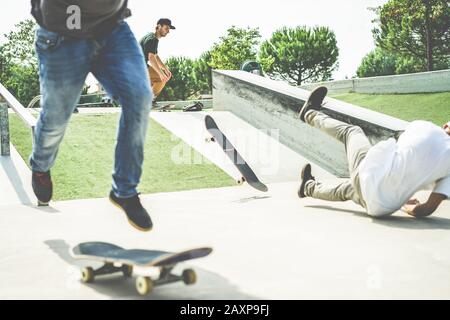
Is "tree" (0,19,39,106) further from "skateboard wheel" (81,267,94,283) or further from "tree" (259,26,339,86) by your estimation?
"skateboard wheel" (81,267,94,283)

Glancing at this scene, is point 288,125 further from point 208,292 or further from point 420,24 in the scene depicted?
point 420,24

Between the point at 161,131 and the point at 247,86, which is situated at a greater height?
the point at 247,86

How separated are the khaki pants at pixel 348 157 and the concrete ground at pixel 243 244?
173 mm

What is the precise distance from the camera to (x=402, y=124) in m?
7.89

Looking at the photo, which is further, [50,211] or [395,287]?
[50,211]

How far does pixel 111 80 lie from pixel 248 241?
1637 mm

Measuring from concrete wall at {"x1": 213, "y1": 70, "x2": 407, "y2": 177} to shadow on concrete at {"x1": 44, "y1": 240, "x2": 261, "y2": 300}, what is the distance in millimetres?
5217

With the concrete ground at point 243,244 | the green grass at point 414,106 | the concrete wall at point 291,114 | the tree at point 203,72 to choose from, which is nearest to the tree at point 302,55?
the tree at point 203,72

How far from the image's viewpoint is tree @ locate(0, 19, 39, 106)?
46.2 metres

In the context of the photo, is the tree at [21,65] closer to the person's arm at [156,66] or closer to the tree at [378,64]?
the person's arm at [156,66]

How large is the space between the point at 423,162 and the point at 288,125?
513 centimetres

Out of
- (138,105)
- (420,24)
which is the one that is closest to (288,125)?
(138,105)

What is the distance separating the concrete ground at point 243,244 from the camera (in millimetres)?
2994

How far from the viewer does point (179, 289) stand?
9.84 feet
